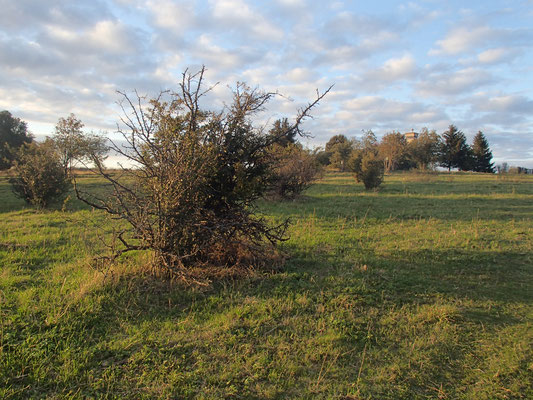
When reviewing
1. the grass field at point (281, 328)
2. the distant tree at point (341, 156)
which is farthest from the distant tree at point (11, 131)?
the distant tree at point (341, 156)

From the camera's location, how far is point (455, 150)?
51.8 meters

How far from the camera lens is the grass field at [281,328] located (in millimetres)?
2693

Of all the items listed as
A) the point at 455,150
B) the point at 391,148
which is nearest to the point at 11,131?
the point at 391,148

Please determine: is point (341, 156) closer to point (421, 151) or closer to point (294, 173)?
point (421, 151)

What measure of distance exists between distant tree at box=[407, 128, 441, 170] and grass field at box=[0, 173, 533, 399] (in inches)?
1743

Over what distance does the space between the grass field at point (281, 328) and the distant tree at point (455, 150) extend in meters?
52.5

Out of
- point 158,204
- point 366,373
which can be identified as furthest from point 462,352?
point 158,204

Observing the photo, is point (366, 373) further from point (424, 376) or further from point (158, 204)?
point (158, 204)

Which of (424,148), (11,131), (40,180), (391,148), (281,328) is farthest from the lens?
(424,148)

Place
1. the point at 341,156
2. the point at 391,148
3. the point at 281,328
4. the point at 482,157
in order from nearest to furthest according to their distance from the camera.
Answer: the point at 281,328 → the point at 391,148 → the point at 341,156 → the point at 482,157

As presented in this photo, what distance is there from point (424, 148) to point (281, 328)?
50.2m

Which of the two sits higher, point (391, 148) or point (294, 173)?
point (391, 148)

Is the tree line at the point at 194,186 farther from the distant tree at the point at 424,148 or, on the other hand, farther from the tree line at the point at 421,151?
the distant tree at the point at 424,148

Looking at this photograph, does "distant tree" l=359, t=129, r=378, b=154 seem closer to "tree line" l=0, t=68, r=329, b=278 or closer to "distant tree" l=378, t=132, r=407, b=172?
"distant tree" l=378, t=132, r=407, b=172
